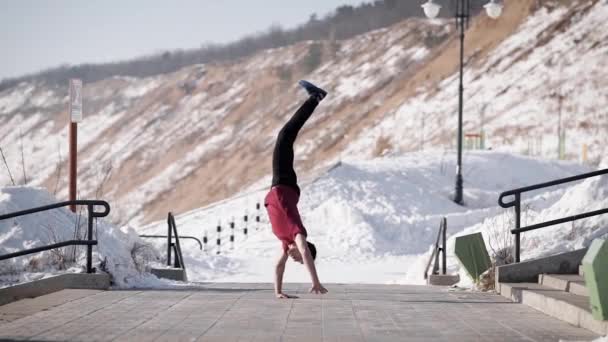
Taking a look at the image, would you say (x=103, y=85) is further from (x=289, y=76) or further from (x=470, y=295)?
(x=470, y=295)

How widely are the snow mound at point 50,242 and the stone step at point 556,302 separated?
14.1 feet

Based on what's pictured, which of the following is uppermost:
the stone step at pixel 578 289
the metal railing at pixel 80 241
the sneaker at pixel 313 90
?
the sneaker at pixel 313 90

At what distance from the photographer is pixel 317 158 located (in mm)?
80312

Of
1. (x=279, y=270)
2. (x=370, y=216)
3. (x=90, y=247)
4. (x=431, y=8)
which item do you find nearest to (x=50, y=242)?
(x=90, y=247)

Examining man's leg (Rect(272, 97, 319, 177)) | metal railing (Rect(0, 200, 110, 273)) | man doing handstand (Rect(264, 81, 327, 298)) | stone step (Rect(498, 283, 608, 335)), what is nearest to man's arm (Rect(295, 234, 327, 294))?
man doing handstand (Rect(264, 81, 327, 298))

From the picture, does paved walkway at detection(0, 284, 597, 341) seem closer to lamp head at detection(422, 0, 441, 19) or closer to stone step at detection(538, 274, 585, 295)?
stone step at detection(538, 274, 585, 295)

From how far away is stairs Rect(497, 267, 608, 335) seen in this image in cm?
838

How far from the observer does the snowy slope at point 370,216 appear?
83.3 ft

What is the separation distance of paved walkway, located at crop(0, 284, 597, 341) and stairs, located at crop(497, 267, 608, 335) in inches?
4.1

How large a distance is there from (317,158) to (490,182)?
4141 centimetres

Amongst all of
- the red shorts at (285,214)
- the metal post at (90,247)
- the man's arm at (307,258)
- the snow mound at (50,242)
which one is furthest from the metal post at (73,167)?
the man's arm at (307,258)

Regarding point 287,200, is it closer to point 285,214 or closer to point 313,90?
point 285,214

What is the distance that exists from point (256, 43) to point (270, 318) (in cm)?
11946

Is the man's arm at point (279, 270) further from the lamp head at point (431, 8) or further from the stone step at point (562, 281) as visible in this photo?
the lamp head at point (431, 8)
